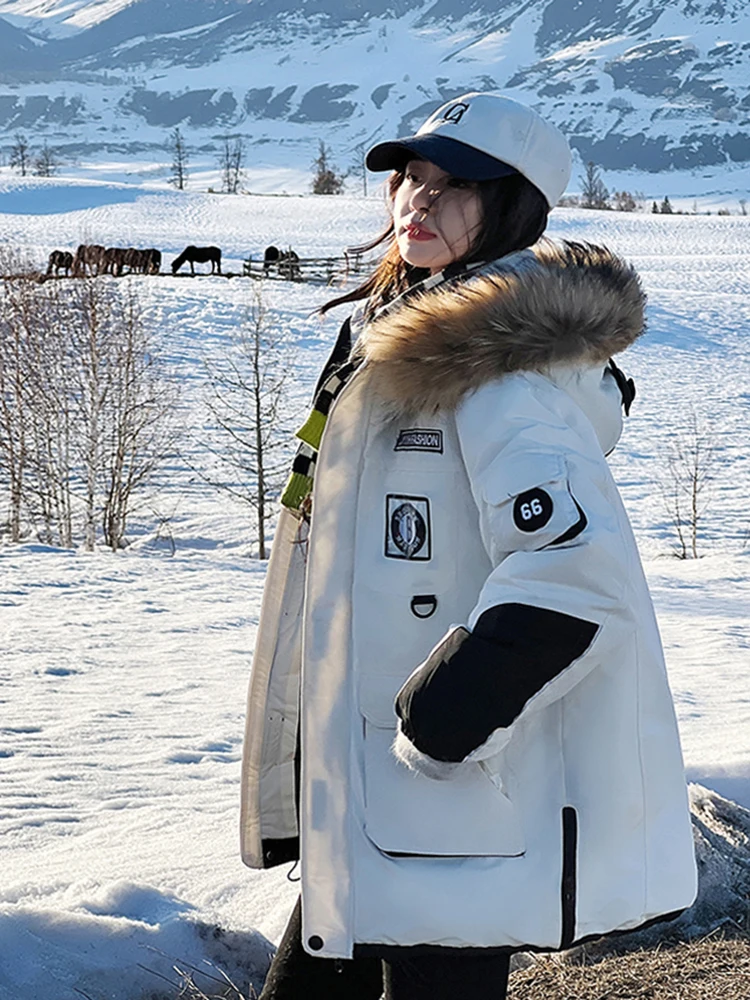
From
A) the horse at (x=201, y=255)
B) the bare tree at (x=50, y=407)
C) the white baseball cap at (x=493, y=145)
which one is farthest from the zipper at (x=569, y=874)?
the horse at (x=201, y=255)

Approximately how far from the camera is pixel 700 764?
412 centimetres

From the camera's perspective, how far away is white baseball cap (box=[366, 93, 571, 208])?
1851 mm

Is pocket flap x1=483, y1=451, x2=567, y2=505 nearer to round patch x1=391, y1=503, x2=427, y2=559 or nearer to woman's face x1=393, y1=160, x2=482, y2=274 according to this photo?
round patch x1=391, y1=503, x2=427, y2=559

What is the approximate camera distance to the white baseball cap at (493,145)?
185 centimetres

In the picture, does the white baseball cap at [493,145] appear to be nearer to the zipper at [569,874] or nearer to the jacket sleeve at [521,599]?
the jacket sleeve at [521,599]

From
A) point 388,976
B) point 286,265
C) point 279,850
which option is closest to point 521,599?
point 388,976

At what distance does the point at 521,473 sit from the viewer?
1564 millimetres

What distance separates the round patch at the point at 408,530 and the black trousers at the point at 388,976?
1.81 ft

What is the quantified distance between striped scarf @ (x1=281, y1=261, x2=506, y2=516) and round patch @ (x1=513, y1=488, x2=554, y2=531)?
355 millimetres

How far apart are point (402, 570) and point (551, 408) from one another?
302 mm

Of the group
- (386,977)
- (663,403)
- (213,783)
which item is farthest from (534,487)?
(663,403)

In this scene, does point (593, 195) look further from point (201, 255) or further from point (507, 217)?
point (507, 217)

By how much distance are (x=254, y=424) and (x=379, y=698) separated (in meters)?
21.4

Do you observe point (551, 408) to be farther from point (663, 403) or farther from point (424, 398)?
point (663, 403)
